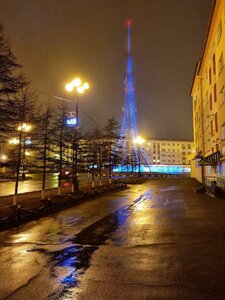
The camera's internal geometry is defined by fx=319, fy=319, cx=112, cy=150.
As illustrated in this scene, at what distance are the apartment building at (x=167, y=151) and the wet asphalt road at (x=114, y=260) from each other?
5792 inches

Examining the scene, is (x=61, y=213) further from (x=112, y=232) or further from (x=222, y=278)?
(x=222, y=278)

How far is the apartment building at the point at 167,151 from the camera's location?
522 ft

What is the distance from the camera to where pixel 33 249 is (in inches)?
339

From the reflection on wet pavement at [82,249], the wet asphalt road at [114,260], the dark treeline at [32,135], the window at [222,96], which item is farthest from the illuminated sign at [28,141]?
the window at [222,96]

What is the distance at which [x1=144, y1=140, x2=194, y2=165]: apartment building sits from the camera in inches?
6270

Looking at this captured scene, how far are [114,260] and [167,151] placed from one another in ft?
517

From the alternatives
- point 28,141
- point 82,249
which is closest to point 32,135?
point 28,141

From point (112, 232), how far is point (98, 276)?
4912 mm

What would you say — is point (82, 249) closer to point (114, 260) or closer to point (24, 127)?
point (114, 260)

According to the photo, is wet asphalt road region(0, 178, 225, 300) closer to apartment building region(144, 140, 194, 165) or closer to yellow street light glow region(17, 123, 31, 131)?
yellow street light glow region(17, 123, 31, 131)

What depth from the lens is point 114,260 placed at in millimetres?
7301

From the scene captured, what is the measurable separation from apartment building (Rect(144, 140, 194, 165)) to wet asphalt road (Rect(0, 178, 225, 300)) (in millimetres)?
Answer: 147120

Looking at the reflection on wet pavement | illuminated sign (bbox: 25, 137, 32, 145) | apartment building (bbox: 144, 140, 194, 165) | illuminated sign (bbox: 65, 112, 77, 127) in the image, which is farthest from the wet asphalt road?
apartment building (bbox: 144, 140, 194, 165)

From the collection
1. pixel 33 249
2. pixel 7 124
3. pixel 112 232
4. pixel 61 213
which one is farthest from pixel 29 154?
pixel 33 249
